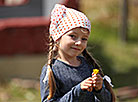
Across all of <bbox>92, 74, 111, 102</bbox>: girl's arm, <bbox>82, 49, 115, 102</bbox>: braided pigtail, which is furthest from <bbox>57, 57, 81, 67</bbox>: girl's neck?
<bbox>92, 74, 111, 102</bbox>: girl's arm

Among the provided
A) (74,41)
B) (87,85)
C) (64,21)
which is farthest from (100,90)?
(64,21)

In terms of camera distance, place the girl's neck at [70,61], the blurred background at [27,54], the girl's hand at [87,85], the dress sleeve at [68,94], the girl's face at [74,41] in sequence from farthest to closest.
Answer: the blurred background at [27,54] → the girl's neck at [70,61] → the girl's face at [74,41] → the dress sleeve at [68,94] → the girl's hand at [87,85]

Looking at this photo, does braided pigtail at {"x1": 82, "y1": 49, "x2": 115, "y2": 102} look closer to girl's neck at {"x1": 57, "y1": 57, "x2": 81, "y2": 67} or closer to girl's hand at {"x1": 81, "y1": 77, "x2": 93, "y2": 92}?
girl's neck at {"x1": 57, "y1": 57, "x2": 81, "y2": 67}

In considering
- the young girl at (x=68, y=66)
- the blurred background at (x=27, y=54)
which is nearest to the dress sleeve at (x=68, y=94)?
the young girl at (x=68, y=66)

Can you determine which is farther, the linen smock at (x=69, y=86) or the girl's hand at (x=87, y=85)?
the linen smock at (x=69, y=86)

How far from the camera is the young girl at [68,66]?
9.20 feet

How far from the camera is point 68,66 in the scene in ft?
9.61

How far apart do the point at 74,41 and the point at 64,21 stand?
21 centimetres

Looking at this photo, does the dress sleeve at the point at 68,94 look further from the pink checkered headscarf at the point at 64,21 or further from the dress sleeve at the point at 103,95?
the pink checkered headscarf at the point at 64,21

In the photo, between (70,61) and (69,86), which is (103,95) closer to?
(69,86)

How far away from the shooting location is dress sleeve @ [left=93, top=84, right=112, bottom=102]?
2.80 m

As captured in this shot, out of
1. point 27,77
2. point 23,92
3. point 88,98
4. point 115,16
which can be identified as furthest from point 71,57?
point 115,16

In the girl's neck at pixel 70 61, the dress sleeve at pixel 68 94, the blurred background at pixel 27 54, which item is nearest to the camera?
the dress sleeve at pixel 68 94

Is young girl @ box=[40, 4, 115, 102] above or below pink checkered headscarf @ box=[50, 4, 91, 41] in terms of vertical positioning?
below
